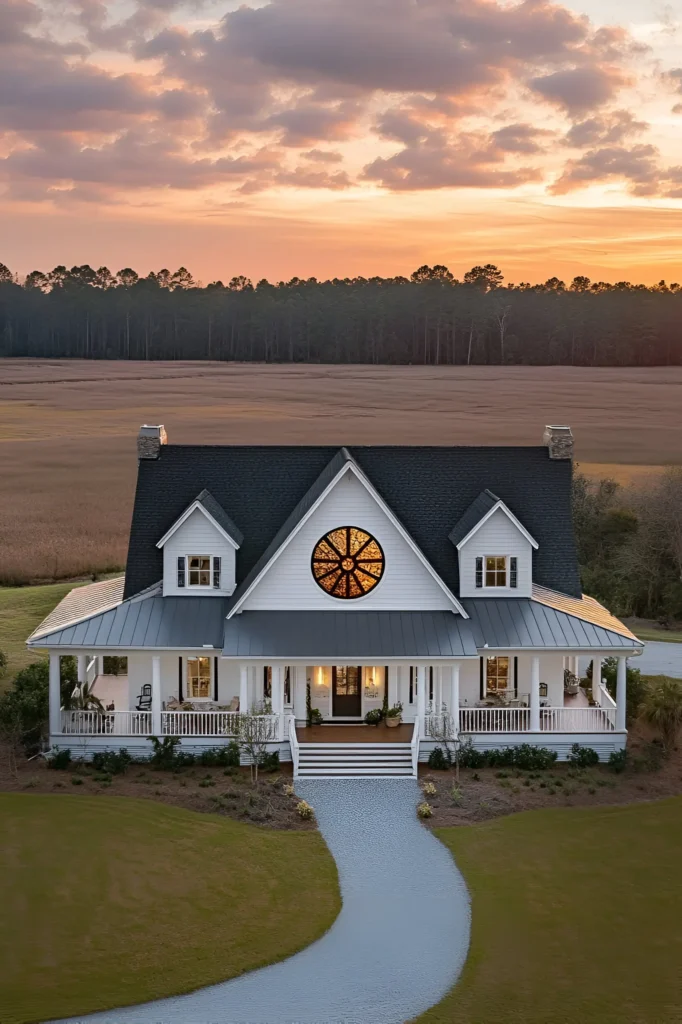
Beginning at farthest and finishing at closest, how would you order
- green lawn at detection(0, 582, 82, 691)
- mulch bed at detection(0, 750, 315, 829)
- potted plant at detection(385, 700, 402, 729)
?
1. green lawn at detection(0, 582, 82, 691)
2. potted plant at detection(385, 700, 402, 729)
3. mulch bed at detection(0, 750, 315, 829)

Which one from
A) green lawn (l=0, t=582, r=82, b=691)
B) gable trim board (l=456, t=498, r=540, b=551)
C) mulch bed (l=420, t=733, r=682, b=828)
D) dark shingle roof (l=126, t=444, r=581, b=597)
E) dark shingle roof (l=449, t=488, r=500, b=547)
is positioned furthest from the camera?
green lawn (l=0, t=582, r=82, b=691)

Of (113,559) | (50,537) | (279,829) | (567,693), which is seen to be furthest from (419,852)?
(50,537)

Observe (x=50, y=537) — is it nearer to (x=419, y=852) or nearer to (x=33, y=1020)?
(x=419, y=852)

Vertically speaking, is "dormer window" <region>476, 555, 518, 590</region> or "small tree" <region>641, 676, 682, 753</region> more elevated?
"dormer window" <region>476, 555, 518, 590</region>

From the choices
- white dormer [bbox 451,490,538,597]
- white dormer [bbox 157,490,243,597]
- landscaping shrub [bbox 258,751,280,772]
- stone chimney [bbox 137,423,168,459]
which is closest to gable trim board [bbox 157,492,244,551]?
white dormer [bbox 157,490,243,597]

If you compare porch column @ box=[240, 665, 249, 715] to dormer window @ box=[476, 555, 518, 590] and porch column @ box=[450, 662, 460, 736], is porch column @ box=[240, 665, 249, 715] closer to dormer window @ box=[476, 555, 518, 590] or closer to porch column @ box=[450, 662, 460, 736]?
porch column @ box=[450, 662, 460, 736]

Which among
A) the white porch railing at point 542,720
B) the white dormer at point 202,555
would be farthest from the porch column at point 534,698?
the white dormer at point 202,555

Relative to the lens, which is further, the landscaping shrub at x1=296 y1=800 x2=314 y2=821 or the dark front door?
the dark front door

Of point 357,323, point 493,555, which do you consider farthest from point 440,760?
point 357,323
